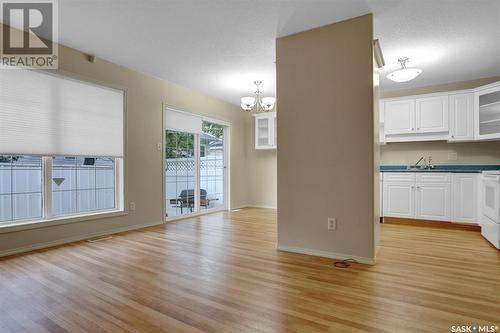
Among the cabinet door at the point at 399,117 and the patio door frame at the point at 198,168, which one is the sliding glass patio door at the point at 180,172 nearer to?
the patio door frame at the point at 198,168

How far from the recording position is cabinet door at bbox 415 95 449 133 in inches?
191

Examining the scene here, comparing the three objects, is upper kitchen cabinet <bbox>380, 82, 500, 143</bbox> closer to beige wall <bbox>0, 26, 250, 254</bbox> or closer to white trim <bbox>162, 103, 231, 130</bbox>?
white trim <bbox>162, 103, 231, 130</bbox>

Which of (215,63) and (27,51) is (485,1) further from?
(27,51)

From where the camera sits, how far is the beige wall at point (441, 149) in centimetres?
489

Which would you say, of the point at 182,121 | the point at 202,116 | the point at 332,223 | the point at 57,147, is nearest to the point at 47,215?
the point at 57,147

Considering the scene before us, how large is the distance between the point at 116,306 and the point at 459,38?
179 inches

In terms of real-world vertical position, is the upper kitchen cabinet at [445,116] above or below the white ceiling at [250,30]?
below

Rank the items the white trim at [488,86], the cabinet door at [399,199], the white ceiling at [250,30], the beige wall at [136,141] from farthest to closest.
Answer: the cabinet door at [399,199] → the white trim at [488,86] → the beige wall at [136,141] → the white ceiling at [250,30]

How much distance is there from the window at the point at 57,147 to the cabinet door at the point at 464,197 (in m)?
5.41

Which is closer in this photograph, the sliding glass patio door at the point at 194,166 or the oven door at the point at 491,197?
the oven door at the point at 491,197

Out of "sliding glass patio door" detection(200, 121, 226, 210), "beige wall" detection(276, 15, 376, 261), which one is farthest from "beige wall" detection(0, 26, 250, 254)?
"beige wall" detection(276, 15, 376, 261)

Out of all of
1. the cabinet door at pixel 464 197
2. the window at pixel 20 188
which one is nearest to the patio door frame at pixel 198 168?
the window at pixel 20 188

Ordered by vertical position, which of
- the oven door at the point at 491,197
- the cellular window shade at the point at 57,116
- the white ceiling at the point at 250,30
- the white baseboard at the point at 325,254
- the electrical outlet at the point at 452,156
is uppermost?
the white ceiling at the point at 250,30

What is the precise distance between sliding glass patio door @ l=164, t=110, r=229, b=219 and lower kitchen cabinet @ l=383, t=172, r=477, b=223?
352cm
